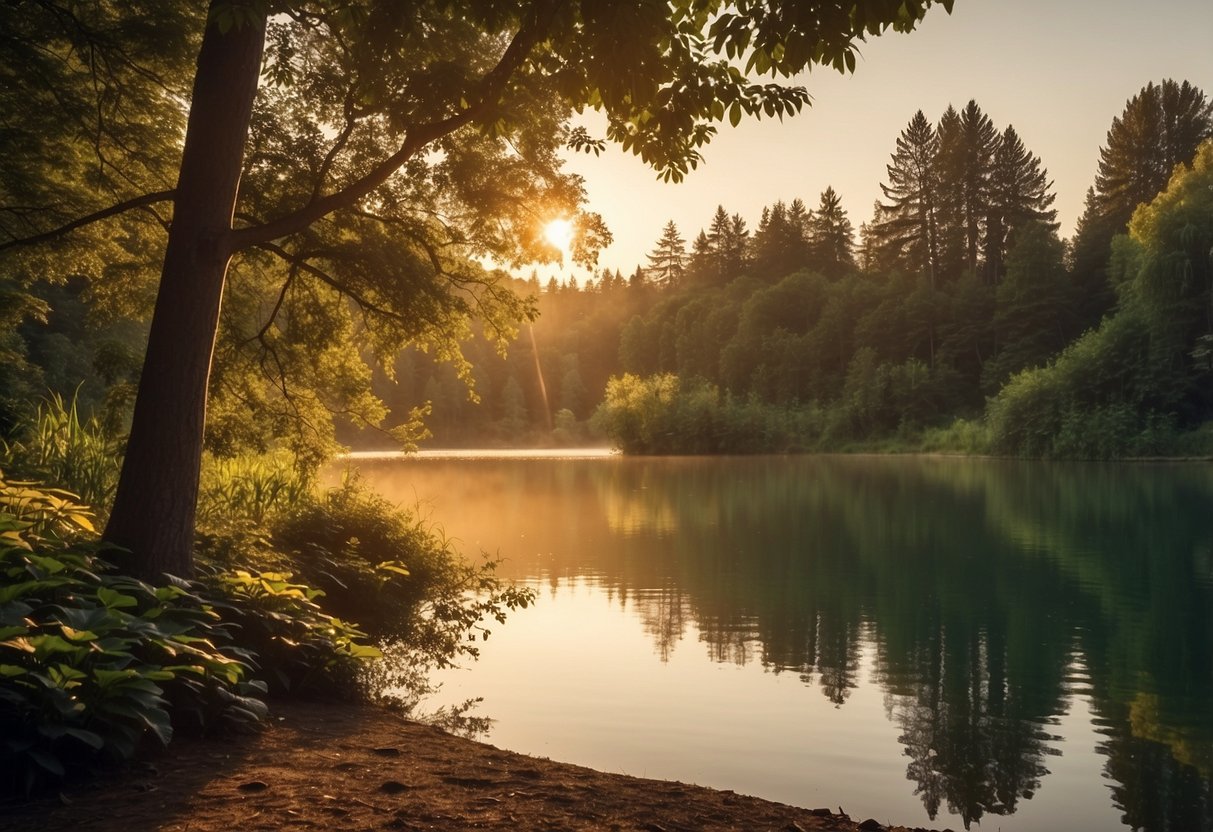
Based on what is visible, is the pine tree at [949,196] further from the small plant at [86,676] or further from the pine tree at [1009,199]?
the small plant at [86,676]

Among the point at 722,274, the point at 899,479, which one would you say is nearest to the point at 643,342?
the point at 722,274

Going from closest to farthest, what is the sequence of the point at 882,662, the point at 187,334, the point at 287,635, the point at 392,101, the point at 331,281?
the point at 287,635 < the point at 187,334 < the point at 392,101 < the point at 882,662 < the point at 331,281

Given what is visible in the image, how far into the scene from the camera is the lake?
6.68m

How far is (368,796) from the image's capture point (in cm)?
458

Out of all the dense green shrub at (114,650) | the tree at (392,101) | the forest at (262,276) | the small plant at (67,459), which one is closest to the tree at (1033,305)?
the forest at (262,276)

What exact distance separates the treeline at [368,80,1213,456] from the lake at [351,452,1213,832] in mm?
30607


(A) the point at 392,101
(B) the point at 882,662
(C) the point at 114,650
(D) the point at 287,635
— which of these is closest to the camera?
(C) the point at 114,650

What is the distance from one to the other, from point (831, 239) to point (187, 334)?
99.5 meters

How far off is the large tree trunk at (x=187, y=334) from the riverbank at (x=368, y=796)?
74.6 inches

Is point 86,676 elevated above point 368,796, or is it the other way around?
point 86,676

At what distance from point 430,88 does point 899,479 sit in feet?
104

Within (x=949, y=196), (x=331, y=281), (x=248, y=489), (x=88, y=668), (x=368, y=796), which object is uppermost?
(x=949, y=196)

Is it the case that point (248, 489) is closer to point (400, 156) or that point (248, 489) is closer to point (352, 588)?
point (352, 588)

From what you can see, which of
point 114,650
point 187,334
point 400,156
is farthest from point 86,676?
point 400,156
